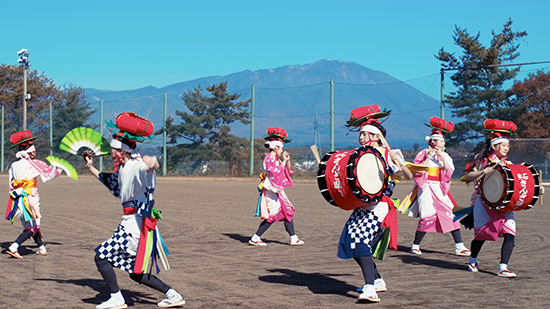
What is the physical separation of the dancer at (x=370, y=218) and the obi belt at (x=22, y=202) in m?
4.80

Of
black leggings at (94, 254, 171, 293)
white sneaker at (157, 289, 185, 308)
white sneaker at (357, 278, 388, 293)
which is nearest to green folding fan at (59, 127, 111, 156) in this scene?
black leggings at (94, 254, 171, 293)

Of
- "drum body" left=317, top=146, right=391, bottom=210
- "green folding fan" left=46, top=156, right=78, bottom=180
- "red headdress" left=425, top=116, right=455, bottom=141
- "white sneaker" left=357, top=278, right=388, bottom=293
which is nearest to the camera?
"drum body" left=317, top=146, right=391, bottom=210

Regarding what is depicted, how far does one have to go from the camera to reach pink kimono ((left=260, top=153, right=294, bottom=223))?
1020 centimetres

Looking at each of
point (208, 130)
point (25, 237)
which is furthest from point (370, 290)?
point (208, 130)

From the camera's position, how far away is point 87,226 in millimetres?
12391

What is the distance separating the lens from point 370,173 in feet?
19.9

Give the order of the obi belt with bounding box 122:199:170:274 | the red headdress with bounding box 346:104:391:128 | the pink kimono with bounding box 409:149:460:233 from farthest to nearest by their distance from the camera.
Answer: the pink kimono with bounding box 409:149:460:233
the red headdress with bounding box 346:104:391:128
the obi belt with bounding box 122:199:170:274

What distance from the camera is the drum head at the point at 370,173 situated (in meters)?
6.02

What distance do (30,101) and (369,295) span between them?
2025 inches

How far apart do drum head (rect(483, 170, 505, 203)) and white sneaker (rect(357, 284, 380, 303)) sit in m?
2.19

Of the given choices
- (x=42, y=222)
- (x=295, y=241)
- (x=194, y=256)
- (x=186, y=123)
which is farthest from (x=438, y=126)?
(x=186, y=123)

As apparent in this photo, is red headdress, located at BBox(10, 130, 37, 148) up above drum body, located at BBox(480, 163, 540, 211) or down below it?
above

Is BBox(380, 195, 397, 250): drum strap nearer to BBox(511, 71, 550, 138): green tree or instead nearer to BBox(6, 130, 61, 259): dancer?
BBox(6, 130, 61, 259): dancer

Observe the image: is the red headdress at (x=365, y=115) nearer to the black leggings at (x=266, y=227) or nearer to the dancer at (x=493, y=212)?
the dancer at (x=493, y=212)
